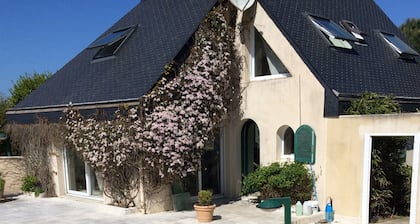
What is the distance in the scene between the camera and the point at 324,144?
9.26 metres

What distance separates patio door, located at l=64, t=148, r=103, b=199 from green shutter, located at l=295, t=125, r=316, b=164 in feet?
20.9

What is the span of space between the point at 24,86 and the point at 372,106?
22441 mm

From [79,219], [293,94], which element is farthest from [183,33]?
[79,219]

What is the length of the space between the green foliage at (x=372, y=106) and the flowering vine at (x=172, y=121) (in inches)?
153

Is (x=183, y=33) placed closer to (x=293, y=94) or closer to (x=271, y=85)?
(x=271, y=85)

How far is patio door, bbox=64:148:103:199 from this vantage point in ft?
38.7

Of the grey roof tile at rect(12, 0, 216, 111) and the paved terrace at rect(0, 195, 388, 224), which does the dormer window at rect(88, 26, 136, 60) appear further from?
the paved terrace at rect(0, 195, 388, 224)

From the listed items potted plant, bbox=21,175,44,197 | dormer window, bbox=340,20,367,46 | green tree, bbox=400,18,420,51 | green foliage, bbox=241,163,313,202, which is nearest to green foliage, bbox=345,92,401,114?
green foliage, bbox=241,163,313,202

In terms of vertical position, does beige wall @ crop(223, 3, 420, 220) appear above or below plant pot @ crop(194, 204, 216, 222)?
above

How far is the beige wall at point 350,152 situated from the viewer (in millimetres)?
8156

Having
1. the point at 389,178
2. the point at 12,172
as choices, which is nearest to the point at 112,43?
the point at 12,172

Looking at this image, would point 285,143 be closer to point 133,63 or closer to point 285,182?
point 285,182

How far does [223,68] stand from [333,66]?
3327 millimetres

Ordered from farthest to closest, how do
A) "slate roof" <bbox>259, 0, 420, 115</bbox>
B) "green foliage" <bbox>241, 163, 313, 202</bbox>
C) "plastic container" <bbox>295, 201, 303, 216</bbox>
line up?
"slate roof" <bbox>259, 0, 420, 115</bbox>
"green foliage" <bbox>241, 163, 313, 202</bbox>
"plastic container" <bbox>295, 201, 303, 216</bbox>
